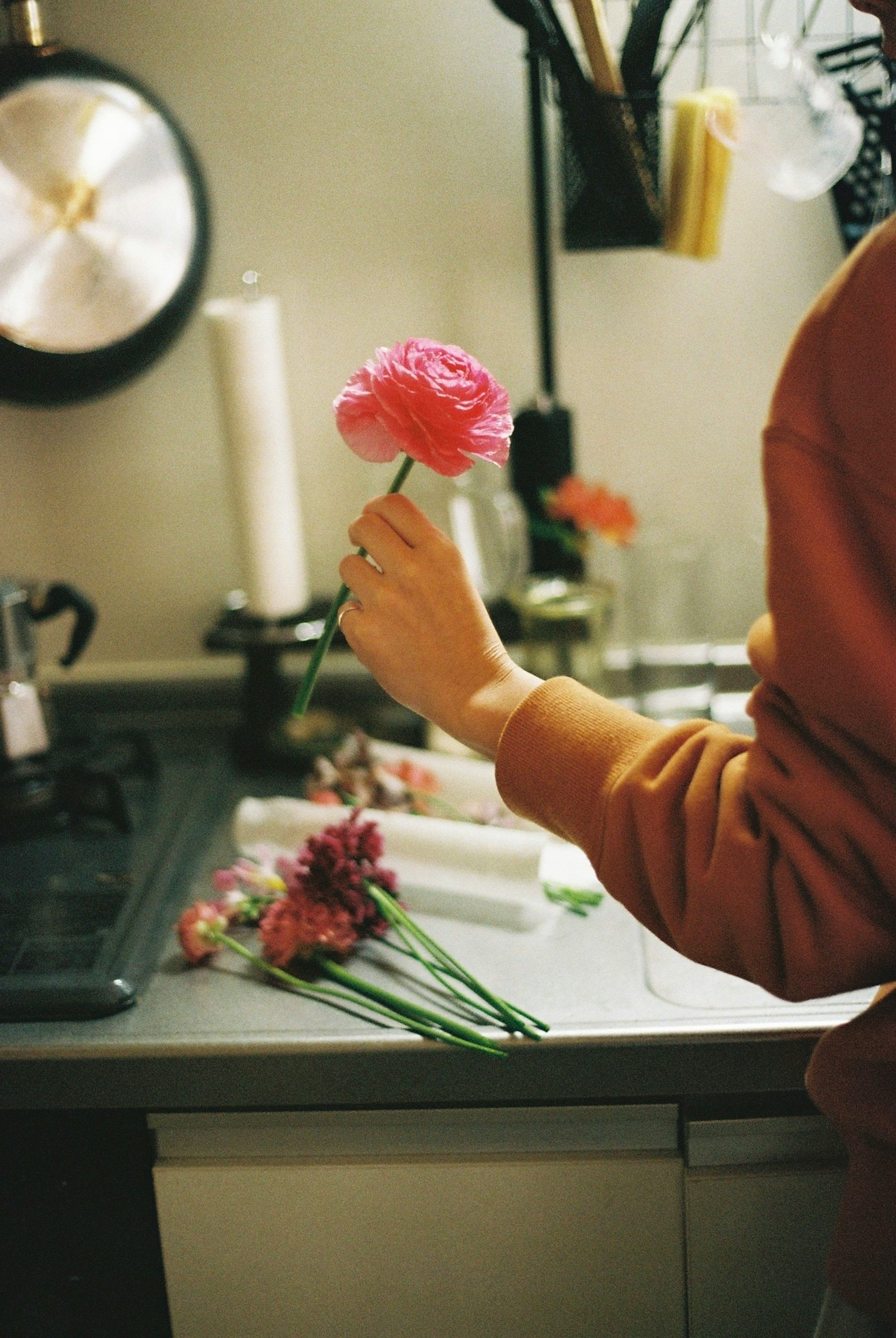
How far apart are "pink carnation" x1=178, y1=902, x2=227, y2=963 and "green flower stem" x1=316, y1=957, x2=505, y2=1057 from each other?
0.31 feet

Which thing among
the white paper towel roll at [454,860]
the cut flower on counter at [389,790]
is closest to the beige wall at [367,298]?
the cut flower on counter at [389,790]

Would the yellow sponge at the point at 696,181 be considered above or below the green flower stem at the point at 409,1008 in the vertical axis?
above

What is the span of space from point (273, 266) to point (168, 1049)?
2.91ft

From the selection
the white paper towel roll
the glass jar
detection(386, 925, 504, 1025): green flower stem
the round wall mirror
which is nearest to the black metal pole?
the glass jar

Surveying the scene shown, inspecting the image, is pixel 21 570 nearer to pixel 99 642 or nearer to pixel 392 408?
pixel 99 642

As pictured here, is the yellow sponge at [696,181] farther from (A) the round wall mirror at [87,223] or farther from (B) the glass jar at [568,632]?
(A) the round wall mirror at [87,223]

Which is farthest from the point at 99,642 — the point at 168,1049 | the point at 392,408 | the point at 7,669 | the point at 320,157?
the point at 392,408

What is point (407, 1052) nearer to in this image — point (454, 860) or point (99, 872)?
point (454, 860)

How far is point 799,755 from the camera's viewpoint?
63 cm

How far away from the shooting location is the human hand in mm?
790

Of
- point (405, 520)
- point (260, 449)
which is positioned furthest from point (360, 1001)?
point (260, 449)

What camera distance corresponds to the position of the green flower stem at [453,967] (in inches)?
36.7

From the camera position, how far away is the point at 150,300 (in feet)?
4.51

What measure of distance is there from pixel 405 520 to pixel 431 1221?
1.81 ft
